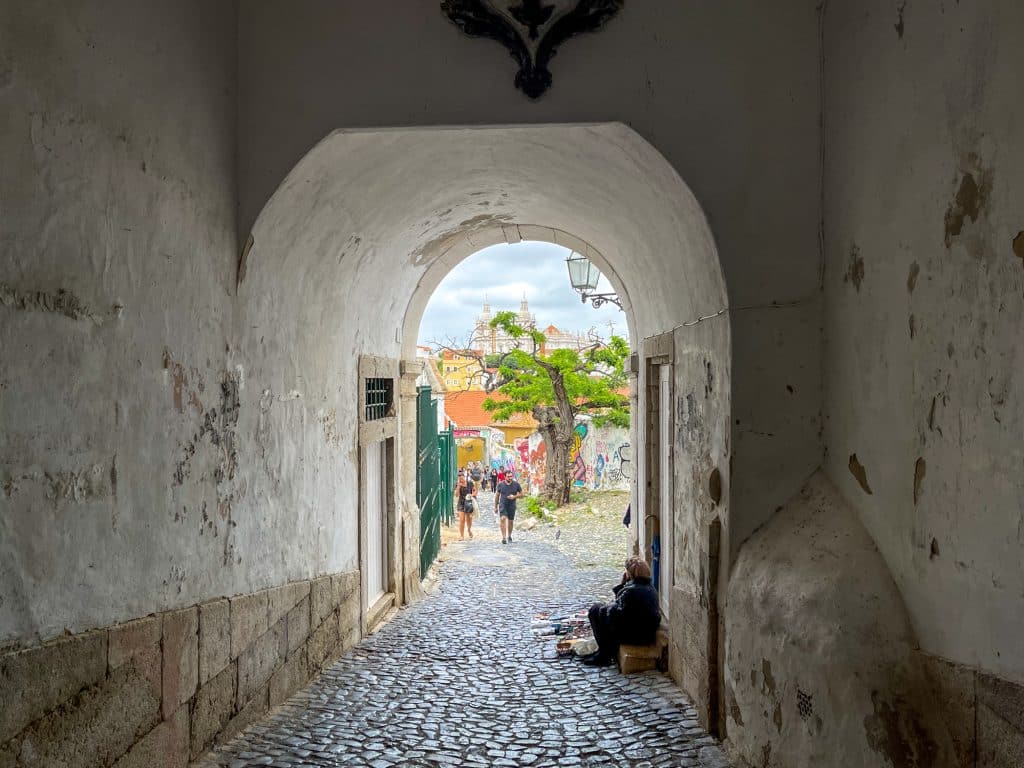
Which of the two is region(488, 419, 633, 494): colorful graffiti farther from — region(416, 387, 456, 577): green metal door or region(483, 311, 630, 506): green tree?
region(416, 387, 456, 577): green metal door

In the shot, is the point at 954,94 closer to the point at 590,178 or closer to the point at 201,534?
the point at 590,178

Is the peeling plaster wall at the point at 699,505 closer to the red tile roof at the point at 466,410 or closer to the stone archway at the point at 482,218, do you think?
the stone archway at the point at 482,218

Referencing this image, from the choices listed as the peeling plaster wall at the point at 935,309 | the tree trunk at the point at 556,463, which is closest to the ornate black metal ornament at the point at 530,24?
the peeling plaster wall at the point at 935,309

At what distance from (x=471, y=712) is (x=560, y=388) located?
14476mm

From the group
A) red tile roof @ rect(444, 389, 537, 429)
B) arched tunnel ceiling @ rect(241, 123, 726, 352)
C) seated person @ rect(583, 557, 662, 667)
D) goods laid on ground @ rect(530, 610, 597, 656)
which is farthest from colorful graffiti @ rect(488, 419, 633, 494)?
seated person @ rect(583, 557, 662, 667)

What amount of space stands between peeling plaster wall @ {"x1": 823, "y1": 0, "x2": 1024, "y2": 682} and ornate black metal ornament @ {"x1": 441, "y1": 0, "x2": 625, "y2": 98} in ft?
4.03

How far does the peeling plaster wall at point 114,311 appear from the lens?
2697 millimetres

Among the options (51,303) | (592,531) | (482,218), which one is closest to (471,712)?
(51,303)

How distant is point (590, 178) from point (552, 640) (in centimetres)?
402

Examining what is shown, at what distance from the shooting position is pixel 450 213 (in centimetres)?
734

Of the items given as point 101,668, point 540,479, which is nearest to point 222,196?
point 101,668

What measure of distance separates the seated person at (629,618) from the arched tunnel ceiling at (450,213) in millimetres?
1941

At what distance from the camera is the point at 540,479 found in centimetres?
2481

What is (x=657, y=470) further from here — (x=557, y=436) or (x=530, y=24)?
(x=557, y=436)
